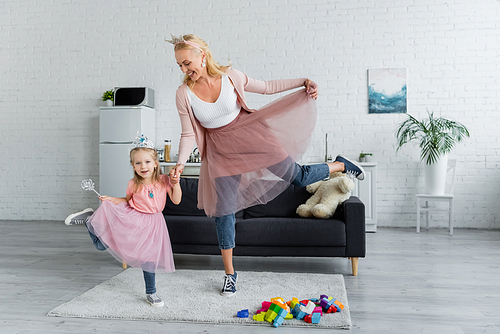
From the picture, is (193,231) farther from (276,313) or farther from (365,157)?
(365,157)

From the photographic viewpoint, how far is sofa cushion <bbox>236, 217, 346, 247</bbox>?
3.11m

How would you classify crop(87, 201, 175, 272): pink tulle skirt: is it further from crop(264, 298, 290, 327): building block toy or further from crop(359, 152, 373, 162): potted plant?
crop(359, 152, 373, 162): potted plant

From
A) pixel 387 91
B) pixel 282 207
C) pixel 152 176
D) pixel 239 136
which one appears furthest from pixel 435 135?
pixel 152 176

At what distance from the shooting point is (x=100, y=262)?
11.6ft

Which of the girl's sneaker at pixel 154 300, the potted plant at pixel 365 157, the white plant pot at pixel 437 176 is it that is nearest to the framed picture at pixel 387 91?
the potted plant at pixel 365 157

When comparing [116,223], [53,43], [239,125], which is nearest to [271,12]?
[53,43]

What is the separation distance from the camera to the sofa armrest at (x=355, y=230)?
3088 millimetres

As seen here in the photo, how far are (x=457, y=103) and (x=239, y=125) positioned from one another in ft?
13.3

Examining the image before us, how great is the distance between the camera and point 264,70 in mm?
5773

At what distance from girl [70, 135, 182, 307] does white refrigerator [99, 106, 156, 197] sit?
3.12 metres

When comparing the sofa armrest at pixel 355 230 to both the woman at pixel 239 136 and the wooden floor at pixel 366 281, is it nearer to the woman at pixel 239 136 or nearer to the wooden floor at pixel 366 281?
the wooden floor at pixel 366 281

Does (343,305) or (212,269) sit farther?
(212,269)

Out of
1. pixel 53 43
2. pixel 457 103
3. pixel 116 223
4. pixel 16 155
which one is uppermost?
pixel 53 43

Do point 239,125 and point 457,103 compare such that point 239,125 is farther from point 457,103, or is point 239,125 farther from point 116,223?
point 457,103
